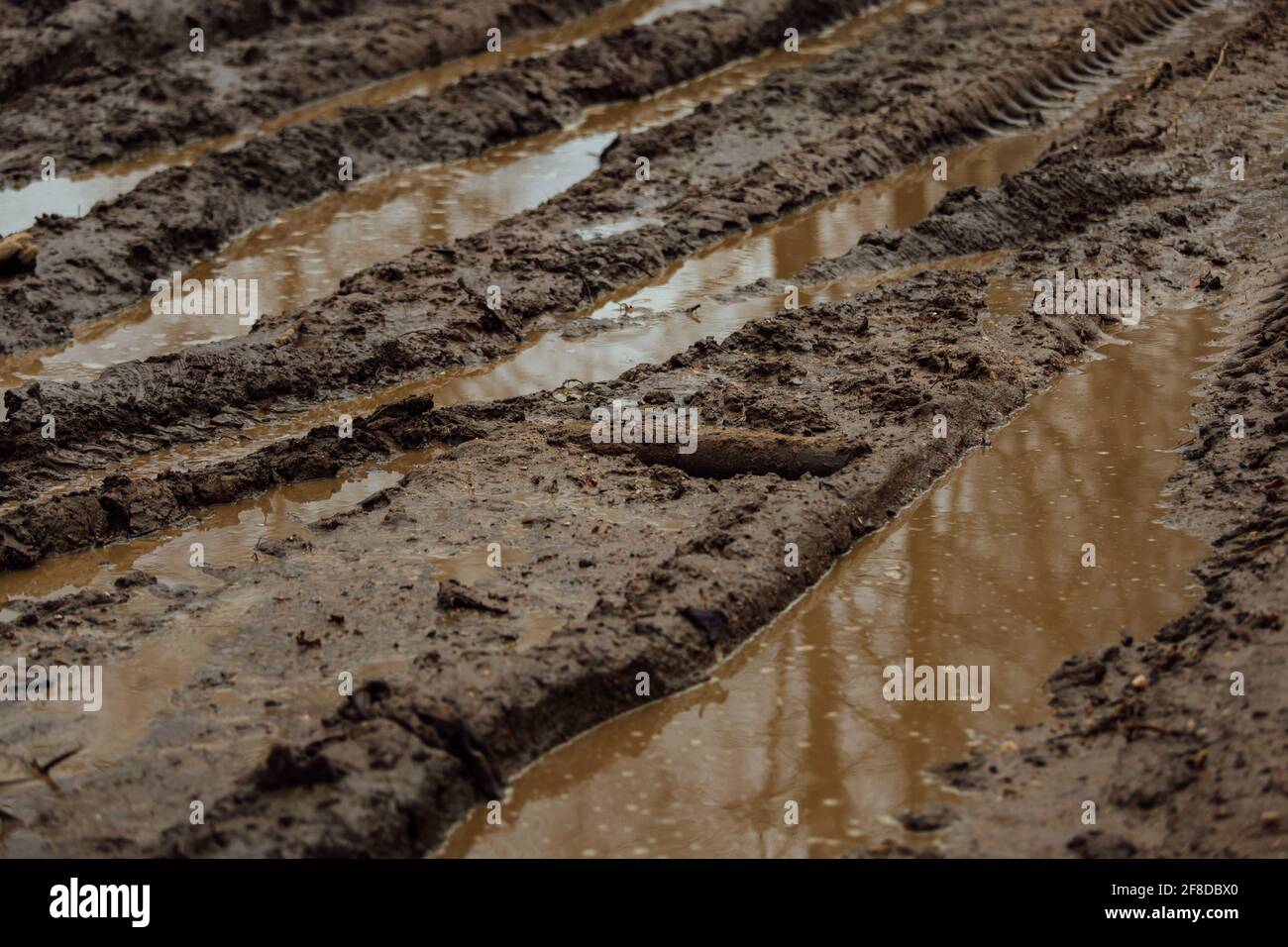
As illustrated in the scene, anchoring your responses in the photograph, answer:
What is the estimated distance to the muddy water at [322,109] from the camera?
12.9 m

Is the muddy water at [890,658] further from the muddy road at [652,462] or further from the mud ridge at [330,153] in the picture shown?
the mud ridge at [330,153]

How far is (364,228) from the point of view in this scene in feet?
41.3

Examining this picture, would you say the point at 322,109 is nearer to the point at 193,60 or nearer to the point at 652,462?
the point at 193,60

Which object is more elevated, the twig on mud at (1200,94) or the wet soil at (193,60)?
the wet soil at (193,60)

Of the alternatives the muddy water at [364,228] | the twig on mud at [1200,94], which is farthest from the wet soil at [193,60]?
the twig on mud at [1200,94]

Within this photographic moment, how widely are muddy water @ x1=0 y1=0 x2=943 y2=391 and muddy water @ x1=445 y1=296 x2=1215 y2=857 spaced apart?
4803 mm

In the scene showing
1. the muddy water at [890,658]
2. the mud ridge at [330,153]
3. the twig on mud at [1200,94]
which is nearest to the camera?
the muddy water at [890,658]

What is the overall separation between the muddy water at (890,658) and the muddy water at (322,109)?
26.1ft

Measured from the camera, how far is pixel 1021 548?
290 inches

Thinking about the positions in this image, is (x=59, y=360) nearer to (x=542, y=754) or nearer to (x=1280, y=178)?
(x=542, y=754)

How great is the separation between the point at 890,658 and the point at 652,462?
2.13 m

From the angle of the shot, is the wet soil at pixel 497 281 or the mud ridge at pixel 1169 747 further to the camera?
the wet soil at pixel 497 281
